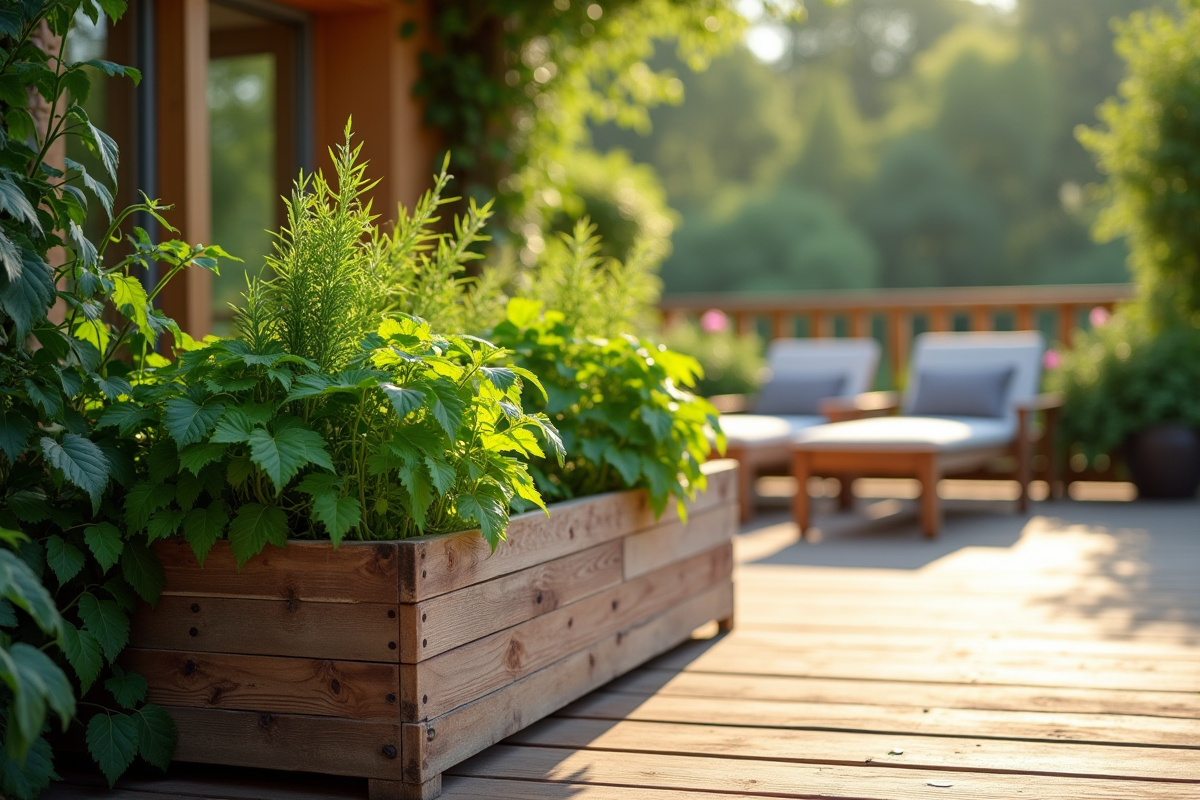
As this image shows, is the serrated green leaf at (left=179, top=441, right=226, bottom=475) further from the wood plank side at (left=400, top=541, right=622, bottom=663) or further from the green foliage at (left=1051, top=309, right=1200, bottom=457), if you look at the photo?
the green foliage at (left=1051, top=309, right=1200, bottom=457)

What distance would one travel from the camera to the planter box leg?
186cm

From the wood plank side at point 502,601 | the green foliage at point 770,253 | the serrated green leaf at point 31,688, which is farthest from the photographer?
the green foliage at point 770,253

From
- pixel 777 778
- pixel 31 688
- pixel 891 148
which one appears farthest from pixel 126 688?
pixel 891 148

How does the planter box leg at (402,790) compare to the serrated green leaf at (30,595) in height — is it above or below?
below

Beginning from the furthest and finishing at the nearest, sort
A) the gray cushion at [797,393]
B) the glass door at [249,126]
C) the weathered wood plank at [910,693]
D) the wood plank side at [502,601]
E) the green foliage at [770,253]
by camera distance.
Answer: the green foliage at [770,253]
the gray cushion at [797,393]
the glass door at [249,126]
the weathered wood plank at [910,693]
the wood plank side at [502,601]

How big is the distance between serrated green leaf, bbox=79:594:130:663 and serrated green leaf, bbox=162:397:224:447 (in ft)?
1.02

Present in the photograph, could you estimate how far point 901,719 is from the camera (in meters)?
2.33

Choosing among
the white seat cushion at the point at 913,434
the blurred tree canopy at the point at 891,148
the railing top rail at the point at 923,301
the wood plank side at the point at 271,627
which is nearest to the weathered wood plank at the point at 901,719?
the wood plank side at the point at 271,627

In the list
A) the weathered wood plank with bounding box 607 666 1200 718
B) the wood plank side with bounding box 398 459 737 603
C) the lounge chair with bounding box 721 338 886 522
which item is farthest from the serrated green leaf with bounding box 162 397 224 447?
the lounge chair with bounding box 721 338 886 522

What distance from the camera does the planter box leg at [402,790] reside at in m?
1.86

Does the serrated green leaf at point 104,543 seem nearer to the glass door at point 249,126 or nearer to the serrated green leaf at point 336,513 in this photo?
the serrated green leaf at point 336,513

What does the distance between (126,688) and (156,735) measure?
88 mm

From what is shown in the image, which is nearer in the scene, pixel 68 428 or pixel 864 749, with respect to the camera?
pixel 68 428

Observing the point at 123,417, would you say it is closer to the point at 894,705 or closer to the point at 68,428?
the point at 68,428
